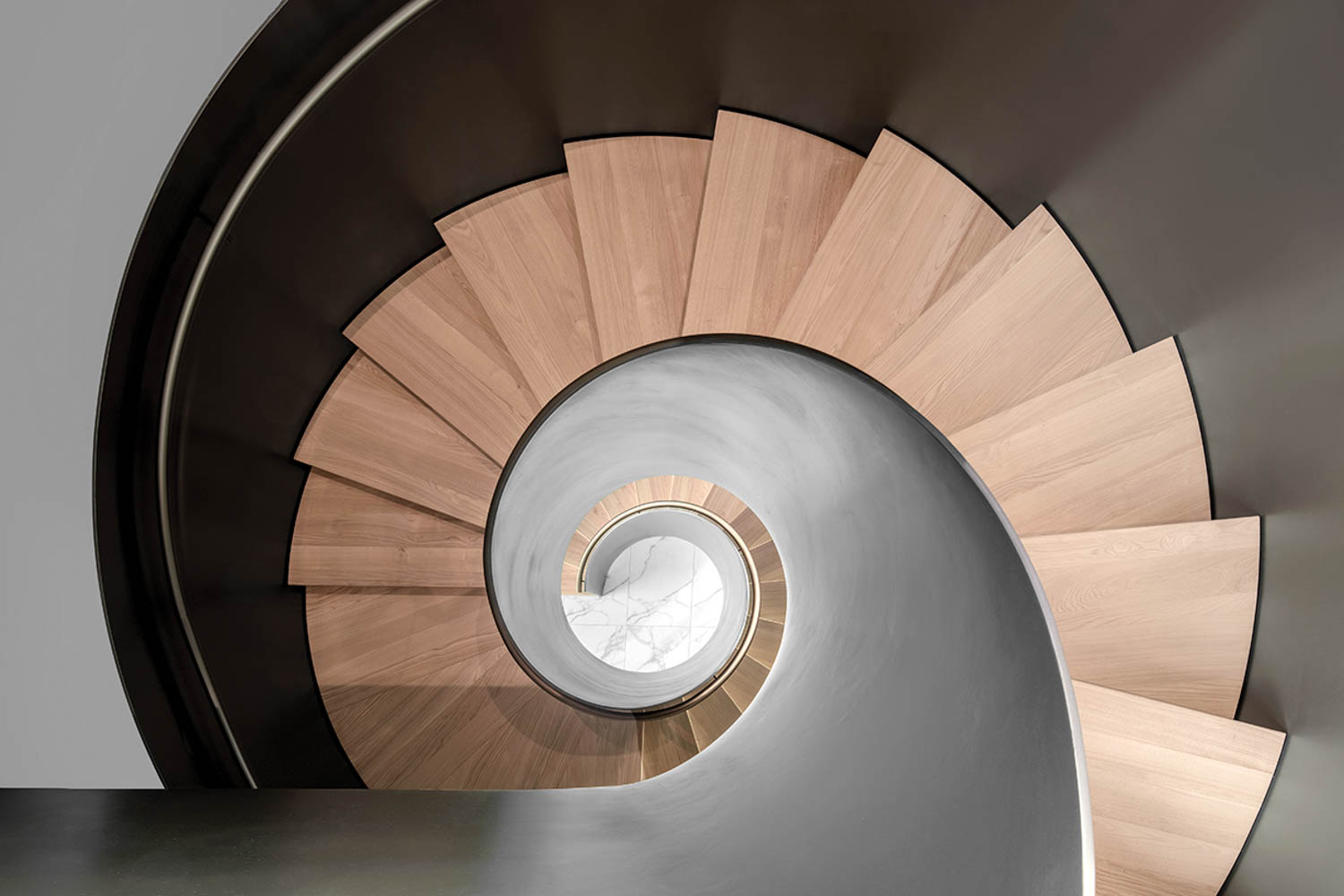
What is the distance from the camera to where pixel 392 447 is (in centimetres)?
297

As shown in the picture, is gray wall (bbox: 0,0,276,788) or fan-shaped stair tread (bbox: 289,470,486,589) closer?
gray wall (bbox: 0,0,276,788)

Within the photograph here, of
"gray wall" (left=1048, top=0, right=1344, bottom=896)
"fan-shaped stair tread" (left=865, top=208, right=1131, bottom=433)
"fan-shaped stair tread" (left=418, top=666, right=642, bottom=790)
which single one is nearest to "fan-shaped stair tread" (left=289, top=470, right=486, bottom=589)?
"fan-shaped stair tread" (left=418, top=666, right=642, bottom=790)

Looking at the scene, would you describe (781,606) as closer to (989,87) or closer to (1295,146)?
(989,87)

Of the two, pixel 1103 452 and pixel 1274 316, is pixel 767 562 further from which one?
pixel 1274 316

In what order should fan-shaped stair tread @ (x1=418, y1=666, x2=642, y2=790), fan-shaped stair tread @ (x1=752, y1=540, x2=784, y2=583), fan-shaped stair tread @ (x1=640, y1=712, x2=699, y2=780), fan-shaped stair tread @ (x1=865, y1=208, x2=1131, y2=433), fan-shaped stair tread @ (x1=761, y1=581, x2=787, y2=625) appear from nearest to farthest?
fan-shaped stair tread @ (x1=865, y1=208, x2=1131, y2=433), fan-shaped stair tread @ (x1=418, y1=666, x2=642, y2=790), fan-shaped stair tread @ (x1=640, y1=712, x2=699, y2=780), fan-shaped stair tread @ (x1=761, y1=581, x2=787, y2=625), fan-shaped stair tread @ (x1=752, y1=540, x2=784, y2=583)

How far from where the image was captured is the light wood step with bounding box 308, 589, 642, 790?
122 inches

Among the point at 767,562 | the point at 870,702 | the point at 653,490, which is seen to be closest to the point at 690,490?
the point at 653,490

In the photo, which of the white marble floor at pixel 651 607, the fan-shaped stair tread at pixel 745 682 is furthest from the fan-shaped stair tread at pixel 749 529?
the white marble floor at pixel 651 607

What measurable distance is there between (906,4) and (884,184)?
0.54 meters

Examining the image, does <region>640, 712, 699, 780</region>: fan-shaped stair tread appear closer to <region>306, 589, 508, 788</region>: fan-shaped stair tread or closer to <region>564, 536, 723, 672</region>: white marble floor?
<region>306, 589, 508, 788</region>: fan-shaped stair tread

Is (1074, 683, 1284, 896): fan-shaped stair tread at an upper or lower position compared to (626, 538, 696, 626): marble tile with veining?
lower

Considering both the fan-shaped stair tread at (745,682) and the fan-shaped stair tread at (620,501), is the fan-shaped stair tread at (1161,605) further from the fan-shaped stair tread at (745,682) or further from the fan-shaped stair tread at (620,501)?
the fan-shaped stair tread at (620,501)

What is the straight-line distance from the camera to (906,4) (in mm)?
2299

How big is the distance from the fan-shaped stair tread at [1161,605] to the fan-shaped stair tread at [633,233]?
149 cm
